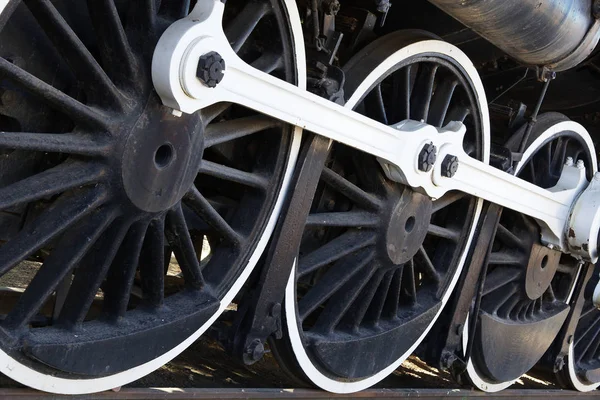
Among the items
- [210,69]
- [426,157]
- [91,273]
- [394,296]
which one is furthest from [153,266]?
[394,296]

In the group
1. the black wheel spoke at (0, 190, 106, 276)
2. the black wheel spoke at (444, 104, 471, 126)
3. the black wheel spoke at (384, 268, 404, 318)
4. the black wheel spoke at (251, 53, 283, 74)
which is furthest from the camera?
the black wheel spoke at (444, 104, 471, 126)

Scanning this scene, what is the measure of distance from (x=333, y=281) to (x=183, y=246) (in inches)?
26.2

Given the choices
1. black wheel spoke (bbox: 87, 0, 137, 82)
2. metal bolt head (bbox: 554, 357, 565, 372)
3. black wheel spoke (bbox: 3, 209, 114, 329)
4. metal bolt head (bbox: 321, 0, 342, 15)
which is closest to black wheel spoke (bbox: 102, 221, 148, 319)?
black wheel spoke (bbox: 3, 209, 114, 329)

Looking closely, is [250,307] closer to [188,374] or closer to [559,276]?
[188,374]

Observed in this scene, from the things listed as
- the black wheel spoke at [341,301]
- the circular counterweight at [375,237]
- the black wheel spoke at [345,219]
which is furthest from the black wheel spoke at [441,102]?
the black wheel spoke at [341,301]

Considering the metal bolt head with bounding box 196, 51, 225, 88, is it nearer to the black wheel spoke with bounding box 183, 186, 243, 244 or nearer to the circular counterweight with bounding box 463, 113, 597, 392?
the black wheel spoke with bounding box 183, 186, 243, 244

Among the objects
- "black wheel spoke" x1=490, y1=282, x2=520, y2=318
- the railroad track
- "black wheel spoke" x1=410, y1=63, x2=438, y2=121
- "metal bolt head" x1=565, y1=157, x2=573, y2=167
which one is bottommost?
the railroad track

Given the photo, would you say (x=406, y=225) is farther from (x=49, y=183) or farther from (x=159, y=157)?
(x=49, y=183)

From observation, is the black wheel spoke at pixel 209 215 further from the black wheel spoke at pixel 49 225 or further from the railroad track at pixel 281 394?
the railroad track at pixel 281 394

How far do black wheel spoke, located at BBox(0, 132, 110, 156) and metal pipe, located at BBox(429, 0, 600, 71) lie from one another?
98 cm

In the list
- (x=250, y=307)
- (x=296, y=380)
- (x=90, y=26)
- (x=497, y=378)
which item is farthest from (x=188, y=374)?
(x=90, y=26)

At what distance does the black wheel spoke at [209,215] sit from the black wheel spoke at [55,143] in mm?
316

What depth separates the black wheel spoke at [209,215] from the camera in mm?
2266

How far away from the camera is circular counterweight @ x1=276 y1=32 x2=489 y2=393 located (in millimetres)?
Answer: 2744
